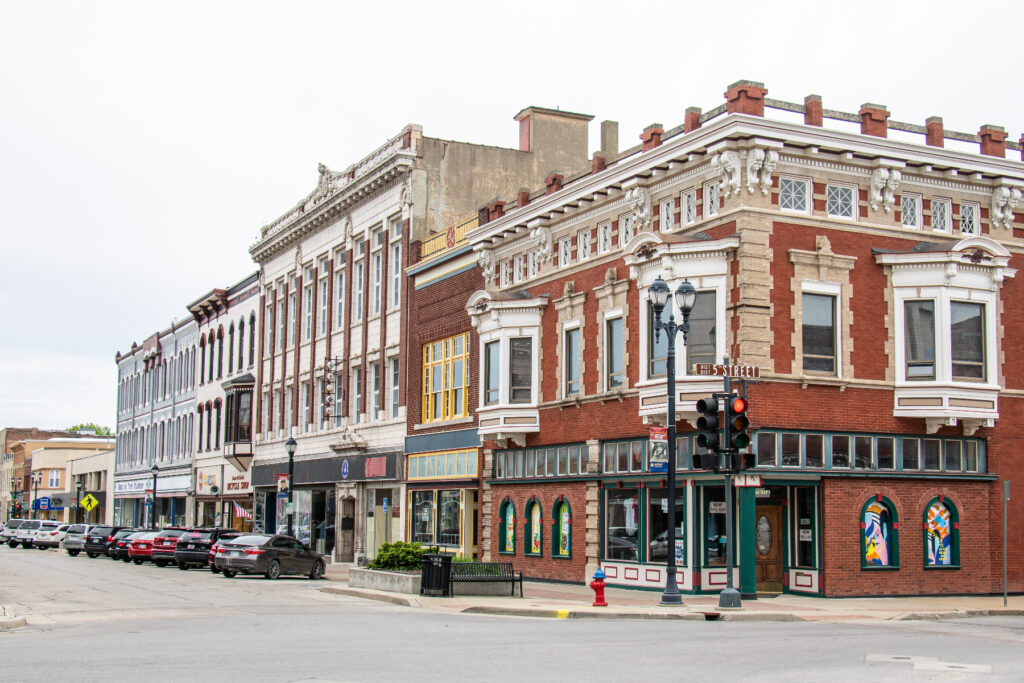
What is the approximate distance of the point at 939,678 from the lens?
42.7ft

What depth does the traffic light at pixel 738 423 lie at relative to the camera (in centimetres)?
2183

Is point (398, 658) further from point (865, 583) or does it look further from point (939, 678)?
point (865, 583)

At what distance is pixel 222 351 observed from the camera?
2566 inches

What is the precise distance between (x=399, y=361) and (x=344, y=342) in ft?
18.6

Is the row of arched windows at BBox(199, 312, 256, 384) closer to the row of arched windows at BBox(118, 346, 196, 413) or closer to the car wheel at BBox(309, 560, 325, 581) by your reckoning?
the row of arched windows at BBox(118, 346, 196, 413)

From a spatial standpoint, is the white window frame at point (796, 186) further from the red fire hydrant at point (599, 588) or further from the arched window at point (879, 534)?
the red fire hydrant at point (599, 588)

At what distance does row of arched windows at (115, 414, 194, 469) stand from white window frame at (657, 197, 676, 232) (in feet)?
153


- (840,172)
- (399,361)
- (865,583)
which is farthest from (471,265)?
(865,583)

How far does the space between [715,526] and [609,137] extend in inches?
775

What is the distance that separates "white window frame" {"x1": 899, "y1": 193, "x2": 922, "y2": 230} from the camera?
1088 inches

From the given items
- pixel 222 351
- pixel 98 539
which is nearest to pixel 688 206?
pixel 98 539

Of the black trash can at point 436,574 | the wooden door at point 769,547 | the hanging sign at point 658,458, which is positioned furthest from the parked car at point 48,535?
the wooden door at point 769,547

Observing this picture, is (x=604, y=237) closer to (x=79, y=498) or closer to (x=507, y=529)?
(x=507, y=529)

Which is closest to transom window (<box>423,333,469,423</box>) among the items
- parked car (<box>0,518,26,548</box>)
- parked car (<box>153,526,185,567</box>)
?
parked car (<box>153,526,185,567</box>)
